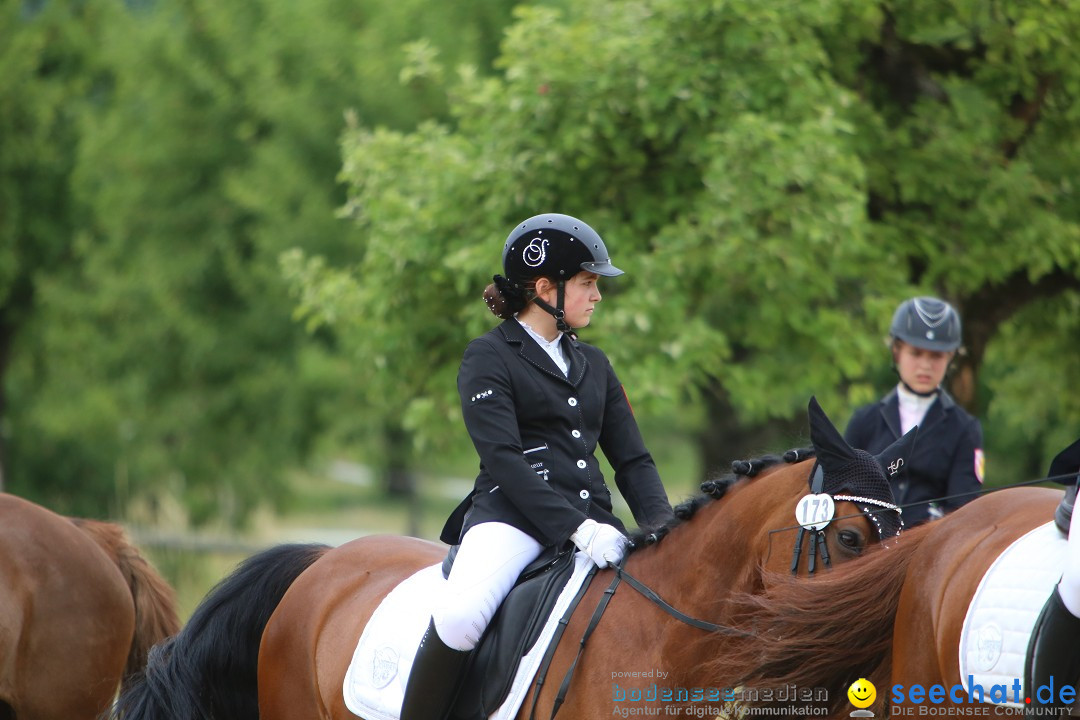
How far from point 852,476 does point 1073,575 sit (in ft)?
2.21

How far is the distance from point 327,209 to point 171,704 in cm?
1087

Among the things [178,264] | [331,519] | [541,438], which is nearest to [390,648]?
[541,438]

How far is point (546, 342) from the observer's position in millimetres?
4461

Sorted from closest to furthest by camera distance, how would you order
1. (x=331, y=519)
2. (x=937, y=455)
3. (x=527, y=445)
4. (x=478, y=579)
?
(x=478, y=579) < (x=527, y=445) < (x=937, y=455) < (x=331, y=519)

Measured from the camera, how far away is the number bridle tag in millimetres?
3699

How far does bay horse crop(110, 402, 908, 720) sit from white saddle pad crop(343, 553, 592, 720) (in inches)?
4.6

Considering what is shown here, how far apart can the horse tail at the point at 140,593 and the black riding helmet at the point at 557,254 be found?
310 centimetres

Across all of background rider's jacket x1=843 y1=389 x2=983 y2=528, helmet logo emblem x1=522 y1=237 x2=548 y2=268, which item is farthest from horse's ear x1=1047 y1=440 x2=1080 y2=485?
helmet logo emblem x1=522 y1=237 x2=548 y2=268

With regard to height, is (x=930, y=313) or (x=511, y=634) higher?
(x=930, y=313)

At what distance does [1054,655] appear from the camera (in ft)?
11.3

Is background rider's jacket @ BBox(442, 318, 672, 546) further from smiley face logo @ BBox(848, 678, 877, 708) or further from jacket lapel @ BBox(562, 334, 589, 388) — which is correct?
smiley face logo @ BBox(848, 678, 877, 708)

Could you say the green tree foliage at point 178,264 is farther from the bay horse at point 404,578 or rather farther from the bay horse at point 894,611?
the bay horse at point 894,611

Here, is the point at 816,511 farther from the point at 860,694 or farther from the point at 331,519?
the point at 331,519

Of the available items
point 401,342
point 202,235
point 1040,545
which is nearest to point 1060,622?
point 1040,545
